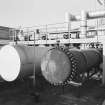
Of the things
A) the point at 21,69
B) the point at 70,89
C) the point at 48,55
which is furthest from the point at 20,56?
the point at 70,89

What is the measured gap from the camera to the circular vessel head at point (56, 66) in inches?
271

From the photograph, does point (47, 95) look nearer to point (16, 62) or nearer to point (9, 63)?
point (16, 62)

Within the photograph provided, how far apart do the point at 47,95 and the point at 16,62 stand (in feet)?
8.94

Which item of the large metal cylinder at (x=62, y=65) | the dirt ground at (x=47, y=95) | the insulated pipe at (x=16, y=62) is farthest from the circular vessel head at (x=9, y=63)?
the large metal cylinder at (x=62, y=65)

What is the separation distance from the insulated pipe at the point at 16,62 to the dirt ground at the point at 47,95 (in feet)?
3.69

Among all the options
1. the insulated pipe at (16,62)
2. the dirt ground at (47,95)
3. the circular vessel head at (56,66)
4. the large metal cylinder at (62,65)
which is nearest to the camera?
the large metal cylinder at (62,65)

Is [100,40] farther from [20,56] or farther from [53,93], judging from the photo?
[20,56]

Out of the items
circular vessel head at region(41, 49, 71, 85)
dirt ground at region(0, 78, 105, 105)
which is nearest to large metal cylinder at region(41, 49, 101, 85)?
circular vessel head at region(41, 49, 71, 85)

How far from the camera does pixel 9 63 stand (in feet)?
28.9

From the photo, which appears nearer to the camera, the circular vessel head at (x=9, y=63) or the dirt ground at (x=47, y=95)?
the dirt ground at (x=47, y=95)

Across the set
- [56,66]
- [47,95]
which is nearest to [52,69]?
[56,66]

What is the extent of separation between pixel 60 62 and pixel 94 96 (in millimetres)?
3254

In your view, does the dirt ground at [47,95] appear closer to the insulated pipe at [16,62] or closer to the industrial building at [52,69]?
the industrial building at [52,69]

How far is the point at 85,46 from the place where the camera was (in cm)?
1141
